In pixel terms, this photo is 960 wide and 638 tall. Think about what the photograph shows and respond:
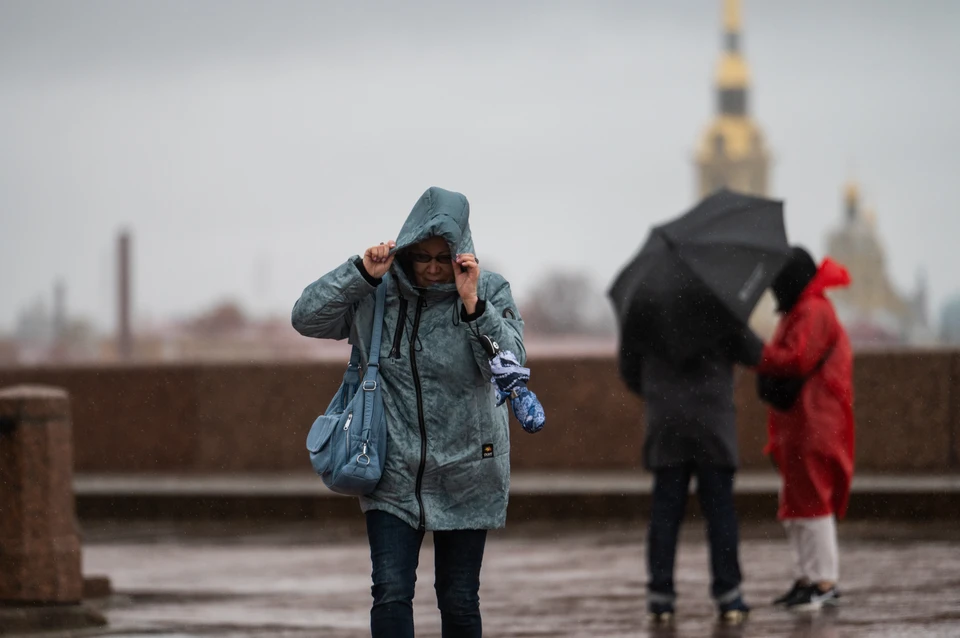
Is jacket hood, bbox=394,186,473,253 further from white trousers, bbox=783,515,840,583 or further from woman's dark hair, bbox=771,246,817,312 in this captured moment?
white trousers, bbox=783,515,840,583

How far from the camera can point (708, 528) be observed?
8.55 metres

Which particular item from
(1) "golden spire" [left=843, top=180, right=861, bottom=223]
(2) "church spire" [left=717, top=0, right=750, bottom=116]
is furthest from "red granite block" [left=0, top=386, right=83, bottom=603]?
(2) "church spire" [left=717, top=0, right=750, bottom=116]

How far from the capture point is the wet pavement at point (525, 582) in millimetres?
8281

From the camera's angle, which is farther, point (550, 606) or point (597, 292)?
A: point (597, 292)

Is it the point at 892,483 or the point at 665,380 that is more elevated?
the point at 665,380

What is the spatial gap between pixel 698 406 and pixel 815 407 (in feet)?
2.21

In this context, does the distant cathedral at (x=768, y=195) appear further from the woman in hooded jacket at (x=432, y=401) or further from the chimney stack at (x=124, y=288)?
the woman in hooded jacket at (x=432, y=401)

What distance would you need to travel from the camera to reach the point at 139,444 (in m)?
18.8

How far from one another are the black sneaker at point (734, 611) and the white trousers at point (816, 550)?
0.48 meters

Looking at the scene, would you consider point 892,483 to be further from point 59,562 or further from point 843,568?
point 59,562

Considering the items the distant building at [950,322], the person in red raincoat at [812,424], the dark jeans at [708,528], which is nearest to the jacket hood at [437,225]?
the dark jeans at [708,528]

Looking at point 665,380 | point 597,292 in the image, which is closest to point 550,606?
point 665,380

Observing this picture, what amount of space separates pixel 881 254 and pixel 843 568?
154m

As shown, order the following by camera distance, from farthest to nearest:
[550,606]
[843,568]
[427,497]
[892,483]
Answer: [892,483] → [843,568] → [550,606] → [427,497]
